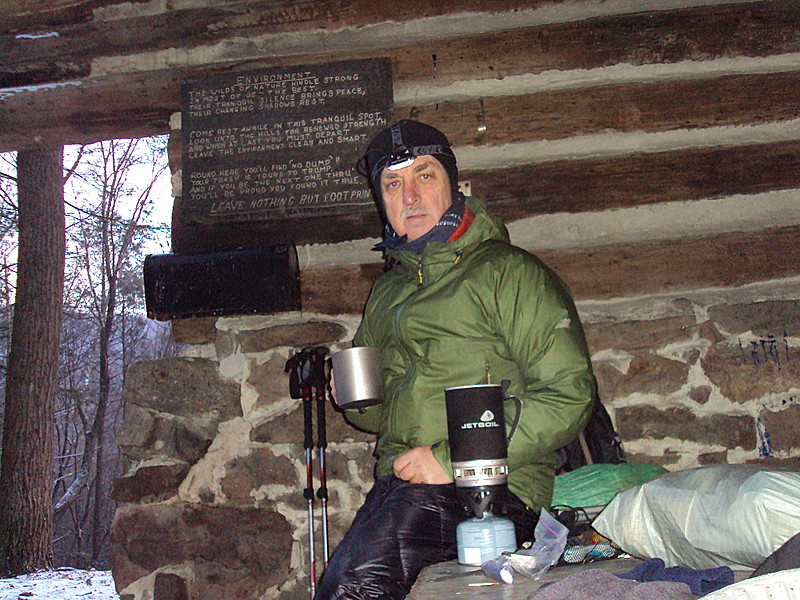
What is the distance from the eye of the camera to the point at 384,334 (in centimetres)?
266

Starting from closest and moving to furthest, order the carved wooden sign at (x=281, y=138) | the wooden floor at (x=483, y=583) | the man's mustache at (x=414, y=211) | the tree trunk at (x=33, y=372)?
the wooden floor at (x=483, y=583) → the man's mustache at (x=414, y=211) → the carved wooden sign at (x=281, y=138) → the tree trunk at (x=33, y=372)

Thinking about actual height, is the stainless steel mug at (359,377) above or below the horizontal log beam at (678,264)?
below

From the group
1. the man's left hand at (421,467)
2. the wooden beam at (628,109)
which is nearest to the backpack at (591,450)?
the man's left hand at (421,467)

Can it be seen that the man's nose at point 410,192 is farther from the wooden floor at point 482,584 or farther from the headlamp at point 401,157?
the wooden floor at point 482,584

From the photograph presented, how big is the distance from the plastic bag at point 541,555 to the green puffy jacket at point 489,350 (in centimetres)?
50

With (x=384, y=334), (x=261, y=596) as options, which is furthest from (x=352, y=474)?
(x=384, y=334)

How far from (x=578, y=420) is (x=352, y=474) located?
1.59 meters

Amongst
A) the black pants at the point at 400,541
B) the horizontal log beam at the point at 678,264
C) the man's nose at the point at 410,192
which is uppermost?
the man's nose at the point at 410,192

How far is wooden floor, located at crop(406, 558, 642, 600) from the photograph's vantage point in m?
1.41

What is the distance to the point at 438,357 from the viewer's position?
2354mm

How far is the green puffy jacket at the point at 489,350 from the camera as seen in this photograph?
211 cm

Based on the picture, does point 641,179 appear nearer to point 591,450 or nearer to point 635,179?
point 635,179

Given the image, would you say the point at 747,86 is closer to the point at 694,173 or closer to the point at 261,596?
the point at 694,173

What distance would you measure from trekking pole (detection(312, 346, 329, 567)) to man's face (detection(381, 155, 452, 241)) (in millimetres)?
860
